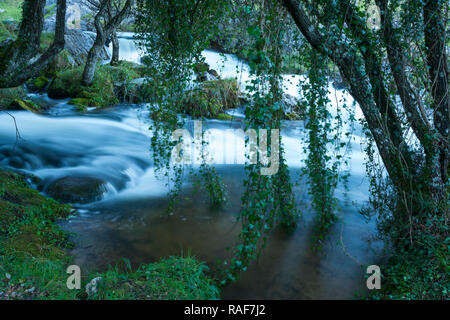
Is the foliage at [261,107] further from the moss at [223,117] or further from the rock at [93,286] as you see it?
the moss at [223,117]

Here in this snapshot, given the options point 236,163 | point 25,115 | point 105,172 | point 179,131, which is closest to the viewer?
point 179,131

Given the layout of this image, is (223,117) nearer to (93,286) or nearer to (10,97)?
(10,97)

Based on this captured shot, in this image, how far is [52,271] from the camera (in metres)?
3.01

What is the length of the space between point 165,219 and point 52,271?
1.76 m

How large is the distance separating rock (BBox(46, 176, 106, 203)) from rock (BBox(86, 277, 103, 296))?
2413 millimetres

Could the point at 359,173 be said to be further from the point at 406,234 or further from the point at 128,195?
A: the point at 128,195

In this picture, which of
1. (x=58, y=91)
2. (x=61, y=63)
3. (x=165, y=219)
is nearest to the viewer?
(x=165, y=219)

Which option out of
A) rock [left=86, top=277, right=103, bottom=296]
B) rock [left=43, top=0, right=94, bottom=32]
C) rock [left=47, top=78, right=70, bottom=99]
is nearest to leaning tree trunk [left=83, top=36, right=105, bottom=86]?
rock [left=47, top=78, right=70, bottom=99]

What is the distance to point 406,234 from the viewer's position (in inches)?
128

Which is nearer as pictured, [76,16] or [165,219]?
[165,219]

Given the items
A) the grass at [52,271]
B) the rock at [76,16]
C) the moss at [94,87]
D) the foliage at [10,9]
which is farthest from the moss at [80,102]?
the foliage at [10,9]

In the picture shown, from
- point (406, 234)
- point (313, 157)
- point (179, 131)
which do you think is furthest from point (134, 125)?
point (406, 234)

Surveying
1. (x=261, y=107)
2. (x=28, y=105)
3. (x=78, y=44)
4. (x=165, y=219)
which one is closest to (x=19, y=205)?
(x=165, y=219)

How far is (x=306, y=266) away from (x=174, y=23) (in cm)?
309
